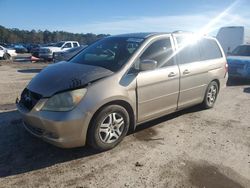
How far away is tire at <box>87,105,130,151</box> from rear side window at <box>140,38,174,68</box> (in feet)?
3.47

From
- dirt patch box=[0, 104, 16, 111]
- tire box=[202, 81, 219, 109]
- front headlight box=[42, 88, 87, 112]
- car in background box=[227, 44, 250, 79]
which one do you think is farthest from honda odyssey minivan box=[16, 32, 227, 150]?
car in background box=[227, 44, 250, 79]

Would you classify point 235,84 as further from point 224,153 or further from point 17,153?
point 17,153

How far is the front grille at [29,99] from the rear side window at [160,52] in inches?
70.4

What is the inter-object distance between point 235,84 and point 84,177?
8.82m

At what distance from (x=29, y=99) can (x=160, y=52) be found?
2.37 meters

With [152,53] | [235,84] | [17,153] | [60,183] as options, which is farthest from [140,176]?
[235,84]

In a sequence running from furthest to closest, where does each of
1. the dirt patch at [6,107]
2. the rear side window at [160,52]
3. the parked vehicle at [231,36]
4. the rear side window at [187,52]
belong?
the parked vehicle at [231,36], the dirt patch at [6,107], the rear side window at [187,52], the rear side window at [160,52]

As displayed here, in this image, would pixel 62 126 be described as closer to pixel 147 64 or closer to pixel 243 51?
pixel 147 64

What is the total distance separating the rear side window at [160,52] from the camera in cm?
459

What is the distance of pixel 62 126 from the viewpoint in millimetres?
3506

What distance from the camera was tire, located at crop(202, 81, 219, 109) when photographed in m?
6.17

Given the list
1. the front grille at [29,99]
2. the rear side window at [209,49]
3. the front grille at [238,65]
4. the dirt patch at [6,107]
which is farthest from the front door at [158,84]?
the front grille at [238,65]

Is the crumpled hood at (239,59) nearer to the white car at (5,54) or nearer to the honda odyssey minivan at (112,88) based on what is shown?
the honda odyssey minivan at (112,88)

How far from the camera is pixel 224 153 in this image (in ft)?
13.5
